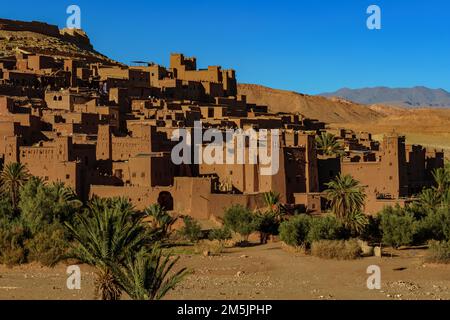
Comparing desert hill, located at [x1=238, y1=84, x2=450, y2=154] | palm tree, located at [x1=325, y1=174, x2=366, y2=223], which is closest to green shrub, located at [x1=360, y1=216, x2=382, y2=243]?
palm tree, located at [x1=325, y1=174, x2=366, y2=223]

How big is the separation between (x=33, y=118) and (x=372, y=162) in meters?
16.7

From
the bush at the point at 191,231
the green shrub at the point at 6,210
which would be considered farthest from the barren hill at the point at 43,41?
the bush at the point at 191,231

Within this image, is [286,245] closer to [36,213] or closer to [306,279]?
[306,279]

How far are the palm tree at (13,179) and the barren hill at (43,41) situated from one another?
25790 mm

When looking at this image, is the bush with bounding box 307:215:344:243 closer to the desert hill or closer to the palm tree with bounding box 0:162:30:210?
the palm tree with bounding box 0:162:30:210

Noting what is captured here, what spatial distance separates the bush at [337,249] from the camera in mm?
26797

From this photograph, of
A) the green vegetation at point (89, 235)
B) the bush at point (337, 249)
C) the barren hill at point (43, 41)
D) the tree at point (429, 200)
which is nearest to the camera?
the green vegetation at point (89, 235)

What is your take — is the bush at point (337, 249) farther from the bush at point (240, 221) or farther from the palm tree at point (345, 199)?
the bush at point (240, 221)

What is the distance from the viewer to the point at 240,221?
→ 99.7 feet

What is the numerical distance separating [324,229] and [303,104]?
225ft

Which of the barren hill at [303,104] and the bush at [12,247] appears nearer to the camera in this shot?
the bush at [12,247]

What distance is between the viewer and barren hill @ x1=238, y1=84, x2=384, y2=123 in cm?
9475
